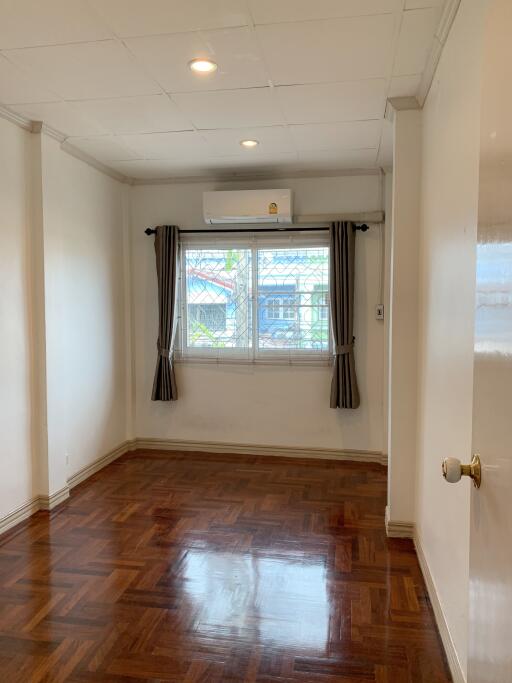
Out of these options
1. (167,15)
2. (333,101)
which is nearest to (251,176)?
(333,101)

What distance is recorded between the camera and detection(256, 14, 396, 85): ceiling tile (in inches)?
87.4

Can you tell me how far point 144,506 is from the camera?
3672 mm

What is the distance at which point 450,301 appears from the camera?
210 centimetres

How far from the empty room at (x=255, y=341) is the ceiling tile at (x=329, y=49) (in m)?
0.01

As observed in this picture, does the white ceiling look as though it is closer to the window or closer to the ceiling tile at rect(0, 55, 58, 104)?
the ceiling tile at rect(0, 55, 58, 104)

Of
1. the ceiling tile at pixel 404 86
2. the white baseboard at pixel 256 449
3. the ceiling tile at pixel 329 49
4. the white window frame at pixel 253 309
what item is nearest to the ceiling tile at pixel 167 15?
the ceiling tile at pixel 329 49

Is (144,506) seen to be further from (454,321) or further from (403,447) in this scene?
(454,321)

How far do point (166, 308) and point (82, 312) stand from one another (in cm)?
86

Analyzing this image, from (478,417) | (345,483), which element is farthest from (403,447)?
(478,417)

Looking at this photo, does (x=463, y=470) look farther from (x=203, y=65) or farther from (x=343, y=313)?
(x=343, y=313)

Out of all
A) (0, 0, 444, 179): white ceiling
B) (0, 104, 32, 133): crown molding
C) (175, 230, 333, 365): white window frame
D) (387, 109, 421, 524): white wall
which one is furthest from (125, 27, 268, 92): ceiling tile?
(175, 230, 333, 365): white window frame

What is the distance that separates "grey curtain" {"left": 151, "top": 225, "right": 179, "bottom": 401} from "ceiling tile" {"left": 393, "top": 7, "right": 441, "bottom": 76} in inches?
104

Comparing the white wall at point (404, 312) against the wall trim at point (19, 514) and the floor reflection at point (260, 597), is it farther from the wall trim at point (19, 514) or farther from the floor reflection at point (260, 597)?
the wall trim at point (19, 514)

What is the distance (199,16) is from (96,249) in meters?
2.56
